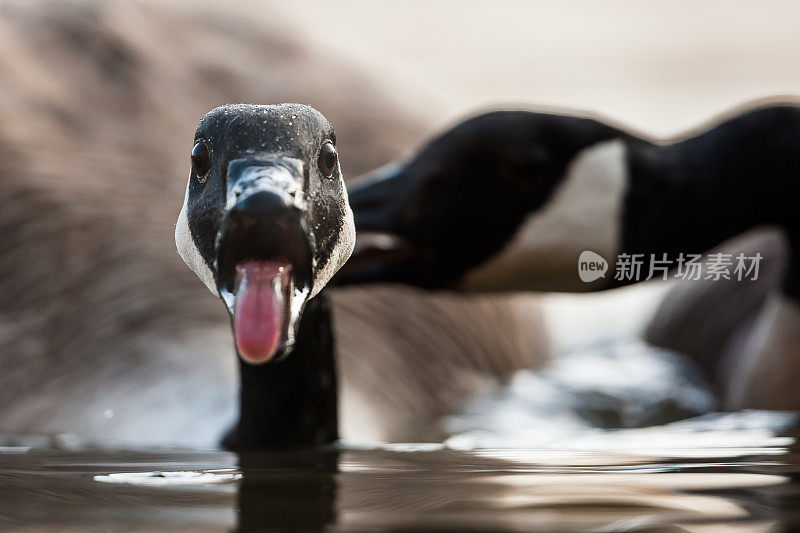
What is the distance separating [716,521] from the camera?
139cm

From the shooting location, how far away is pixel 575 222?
316cm

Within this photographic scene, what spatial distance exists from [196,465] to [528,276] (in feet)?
4.97

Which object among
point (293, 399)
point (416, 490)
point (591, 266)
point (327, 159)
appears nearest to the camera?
point (416, 490)

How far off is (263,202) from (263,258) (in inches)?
3.5

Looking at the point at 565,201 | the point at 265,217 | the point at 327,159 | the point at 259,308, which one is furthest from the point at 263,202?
the point at 565,201

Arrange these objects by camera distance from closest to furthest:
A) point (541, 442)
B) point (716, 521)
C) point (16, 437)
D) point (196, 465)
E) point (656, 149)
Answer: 1. point (716, 521)
2. point (196, 465)
3. point (541, 442)
4. point (16, 437)
5. point (656, 149)

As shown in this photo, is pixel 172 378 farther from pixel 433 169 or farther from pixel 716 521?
pixel 716 521

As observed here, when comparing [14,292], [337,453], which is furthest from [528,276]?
[14,292]

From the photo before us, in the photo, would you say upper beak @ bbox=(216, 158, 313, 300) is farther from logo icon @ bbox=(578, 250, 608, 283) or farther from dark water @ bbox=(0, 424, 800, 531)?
logo icon @ bbox=(578, 250, 608, 283)

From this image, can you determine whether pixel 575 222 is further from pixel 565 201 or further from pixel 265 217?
pixel 265 217

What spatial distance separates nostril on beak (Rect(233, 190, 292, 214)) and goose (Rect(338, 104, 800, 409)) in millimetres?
1252

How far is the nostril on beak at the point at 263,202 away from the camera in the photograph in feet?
5.38

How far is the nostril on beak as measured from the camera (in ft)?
5.38

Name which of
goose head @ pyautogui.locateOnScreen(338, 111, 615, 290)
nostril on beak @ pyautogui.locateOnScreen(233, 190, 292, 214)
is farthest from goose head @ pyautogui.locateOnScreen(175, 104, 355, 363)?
goose head @ pyautogui.locateOnScreen(338, 111, 615, 290)
